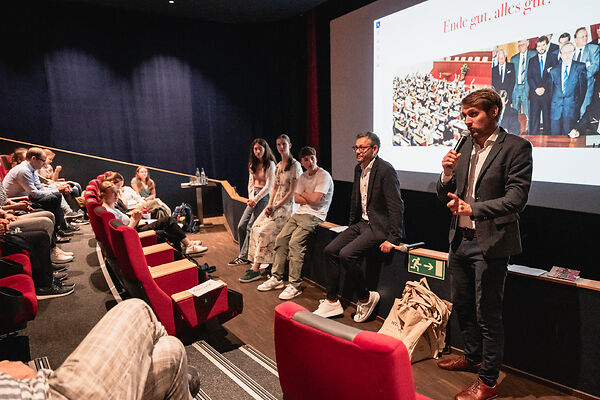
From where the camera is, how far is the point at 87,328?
9.61 ft

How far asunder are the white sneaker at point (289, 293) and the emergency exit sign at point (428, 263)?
1.22 metres

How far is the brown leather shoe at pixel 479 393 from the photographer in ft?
6.75

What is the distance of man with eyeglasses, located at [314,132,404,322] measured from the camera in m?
2.91

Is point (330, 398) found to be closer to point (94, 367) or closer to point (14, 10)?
point (94, 367)

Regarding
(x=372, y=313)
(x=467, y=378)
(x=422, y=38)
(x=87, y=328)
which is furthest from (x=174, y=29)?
(x=467, y=378)

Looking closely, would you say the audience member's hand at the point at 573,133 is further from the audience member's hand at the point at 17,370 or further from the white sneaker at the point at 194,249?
the white sneaker at the point at 194,249

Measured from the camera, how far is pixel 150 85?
25.0ft

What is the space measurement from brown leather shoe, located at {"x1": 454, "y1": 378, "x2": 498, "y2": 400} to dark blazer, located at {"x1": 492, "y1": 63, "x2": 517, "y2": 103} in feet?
8.28

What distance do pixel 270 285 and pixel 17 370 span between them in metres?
2.41

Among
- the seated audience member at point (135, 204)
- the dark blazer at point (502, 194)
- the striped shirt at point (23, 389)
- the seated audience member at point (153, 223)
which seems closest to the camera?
the striped shirt at point (23, 389)

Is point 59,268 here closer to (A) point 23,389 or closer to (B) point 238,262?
(B) point 238,262

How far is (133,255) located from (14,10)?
663cm

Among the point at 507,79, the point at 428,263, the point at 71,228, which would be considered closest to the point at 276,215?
the point at 428,263

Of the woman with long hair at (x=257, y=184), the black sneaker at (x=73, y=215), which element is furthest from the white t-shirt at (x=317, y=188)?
the black sneaker at (x=73, y=215)
